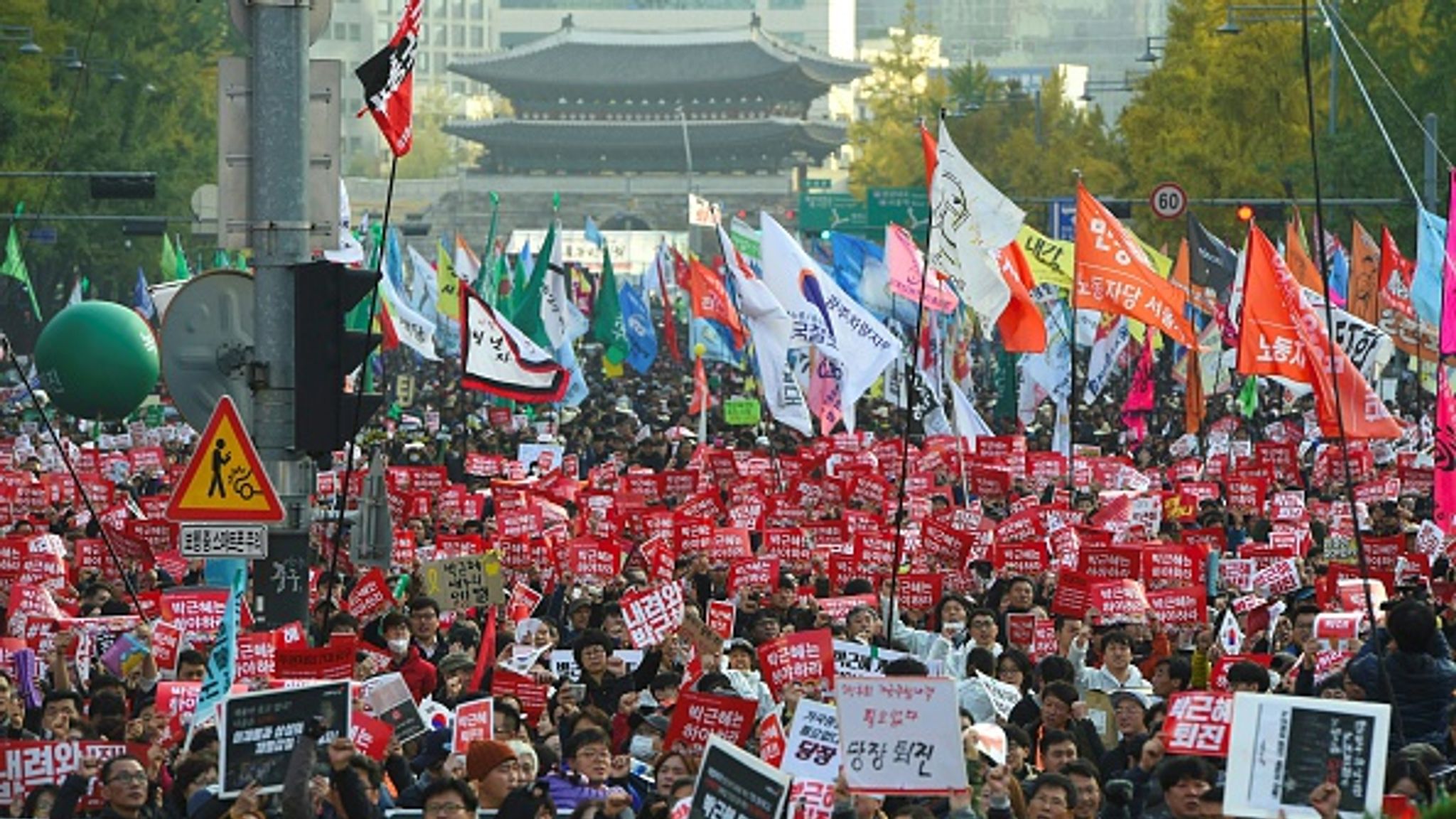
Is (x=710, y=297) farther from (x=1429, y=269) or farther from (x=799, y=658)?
(x=799, y=658)

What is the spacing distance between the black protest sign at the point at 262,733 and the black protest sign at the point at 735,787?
1388 millimetres

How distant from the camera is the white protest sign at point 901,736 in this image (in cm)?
988

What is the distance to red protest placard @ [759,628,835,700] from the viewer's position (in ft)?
42.5

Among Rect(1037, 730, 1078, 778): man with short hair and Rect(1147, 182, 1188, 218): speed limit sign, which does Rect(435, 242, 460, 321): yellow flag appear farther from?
Rect(1037, 730, 1078, 778): man with short hair

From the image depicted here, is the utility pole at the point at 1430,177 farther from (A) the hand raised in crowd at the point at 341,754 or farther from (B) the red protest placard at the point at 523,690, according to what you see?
(A) the hand raised in crowd at the point at 341,754

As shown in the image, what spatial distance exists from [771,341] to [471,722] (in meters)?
14.7

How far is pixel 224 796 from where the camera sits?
9750mm

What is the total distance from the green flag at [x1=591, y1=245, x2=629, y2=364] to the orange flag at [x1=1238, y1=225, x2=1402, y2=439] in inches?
1024

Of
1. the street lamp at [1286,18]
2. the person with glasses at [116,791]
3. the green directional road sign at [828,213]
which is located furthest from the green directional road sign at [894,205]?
the person with glasses at [116,791]

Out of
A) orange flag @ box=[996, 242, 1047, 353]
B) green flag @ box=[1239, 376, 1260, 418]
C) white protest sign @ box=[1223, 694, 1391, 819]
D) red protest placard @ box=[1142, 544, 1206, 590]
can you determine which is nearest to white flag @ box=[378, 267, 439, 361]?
green flag @ box=[1239, 376, 1260, 418]

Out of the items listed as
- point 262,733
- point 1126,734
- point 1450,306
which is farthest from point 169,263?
point 262,733

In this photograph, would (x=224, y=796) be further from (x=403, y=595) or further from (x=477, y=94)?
(x=477, y=94)

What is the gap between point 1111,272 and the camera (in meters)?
25.4

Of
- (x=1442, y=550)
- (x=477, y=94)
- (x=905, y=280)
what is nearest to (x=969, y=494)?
(x=905, y=280)
